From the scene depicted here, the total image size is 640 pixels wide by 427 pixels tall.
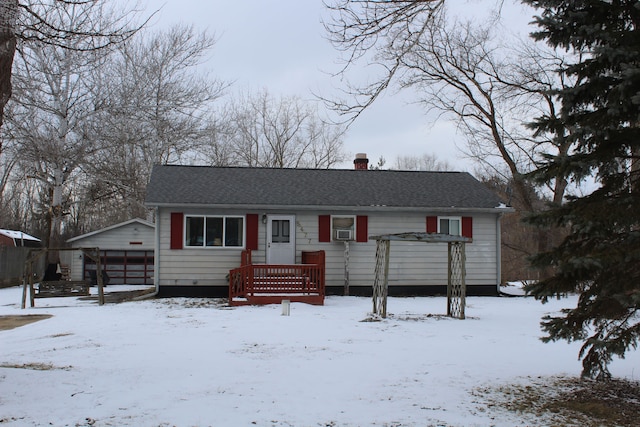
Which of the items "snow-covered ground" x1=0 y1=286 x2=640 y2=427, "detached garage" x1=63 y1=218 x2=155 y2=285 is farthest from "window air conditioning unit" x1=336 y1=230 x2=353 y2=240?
"detached garage" x1=63 y1=218 x2=155 y2=285

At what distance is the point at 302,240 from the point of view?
52.9 ft

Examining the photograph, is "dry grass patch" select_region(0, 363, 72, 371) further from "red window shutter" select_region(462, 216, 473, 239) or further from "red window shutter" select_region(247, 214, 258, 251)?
"red window shutter" select_region(462, 216, 473, 239)

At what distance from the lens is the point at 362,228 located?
16.4 m

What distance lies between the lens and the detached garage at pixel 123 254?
22.4 meters

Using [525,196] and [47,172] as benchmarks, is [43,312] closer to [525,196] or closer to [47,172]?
[47,172]

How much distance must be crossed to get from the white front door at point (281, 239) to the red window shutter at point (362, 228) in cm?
186

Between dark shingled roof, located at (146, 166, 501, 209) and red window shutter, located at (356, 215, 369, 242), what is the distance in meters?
0.49

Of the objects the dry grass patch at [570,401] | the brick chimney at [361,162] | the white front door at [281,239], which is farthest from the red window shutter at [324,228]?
the dry grass patch at [570,401]

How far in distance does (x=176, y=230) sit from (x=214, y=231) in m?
1.04

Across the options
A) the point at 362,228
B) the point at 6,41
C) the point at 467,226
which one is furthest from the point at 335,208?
the point at 6,41

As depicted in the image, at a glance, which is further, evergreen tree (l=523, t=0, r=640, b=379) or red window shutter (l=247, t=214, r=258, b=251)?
red window shutter (l=247, t=214, r=258, b=251)

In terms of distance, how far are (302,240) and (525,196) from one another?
10714mm

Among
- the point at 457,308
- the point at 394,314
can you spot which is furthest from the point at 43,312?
the point at 457,308

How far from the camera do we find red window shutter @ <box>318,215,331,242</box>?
53.2 ft
